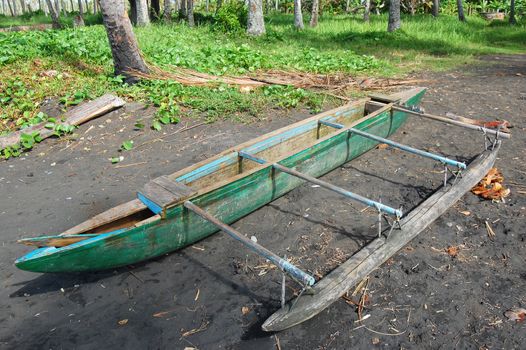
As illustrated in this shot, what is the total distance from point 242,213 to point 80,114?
364 cm

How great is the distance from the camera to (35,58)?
8.24 metres

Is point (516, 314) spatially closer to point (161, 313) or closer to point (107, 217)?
point (161, 313)

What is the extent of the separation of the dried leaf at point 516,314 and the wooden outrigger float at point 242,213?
0.88 metres

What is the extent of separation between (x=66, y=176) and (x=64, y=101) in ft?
6.90

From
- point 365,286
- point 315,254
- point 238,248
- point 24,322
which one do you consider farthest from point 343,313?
point 24,322

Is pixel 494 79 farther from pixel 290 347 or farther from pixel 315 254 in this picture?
pixel 290 347

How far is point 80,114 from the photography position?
6.41 metres

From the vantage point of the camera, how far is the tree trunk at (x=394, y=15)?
12.9 m

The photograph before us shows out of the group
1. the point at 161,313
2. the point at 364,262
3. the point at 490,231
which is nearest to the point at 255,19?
the point at 490,231

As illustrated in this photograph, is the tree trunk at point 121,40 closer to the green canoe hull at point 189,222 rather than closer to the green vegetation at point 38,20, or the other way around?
the green canoe hull at point 189,222

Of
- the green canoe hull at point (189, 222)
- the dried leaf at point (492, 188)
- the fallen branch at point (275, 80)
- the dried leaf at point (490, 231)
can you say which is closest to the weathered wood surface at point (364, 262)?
the dried leaf at point (492, 188)

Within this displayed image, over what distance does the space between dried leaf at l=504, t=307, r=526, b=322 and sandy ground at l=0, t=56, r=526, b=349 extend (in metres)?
0.05

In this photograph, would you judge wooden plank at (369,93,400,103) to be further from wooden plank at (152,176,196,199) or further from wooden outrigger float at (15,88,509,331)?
wooden plank at (152,176,196,199)

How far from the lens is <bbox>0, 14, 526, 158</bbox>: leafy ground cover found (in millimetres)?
6871
